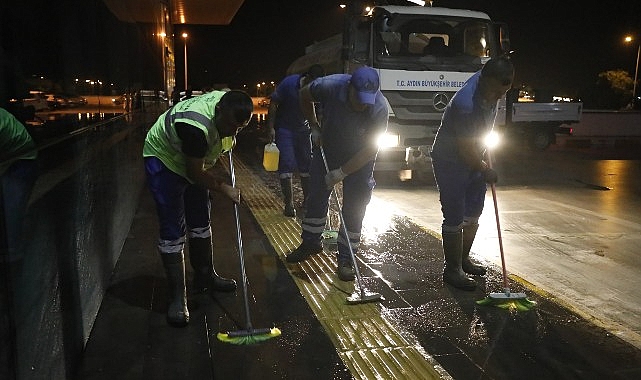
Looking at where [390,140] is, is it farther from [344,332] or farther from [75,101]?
[75,101]

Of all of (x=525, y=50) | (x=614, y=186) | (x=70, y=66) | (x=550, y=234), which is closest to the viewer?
(x=70, y=66)

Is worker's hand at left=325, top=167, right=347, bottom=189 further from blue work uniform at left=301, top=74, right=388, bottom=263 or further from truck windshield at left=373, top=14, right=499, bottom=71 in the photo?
truck windshield at left=373, top=14, right=499, bottom=71

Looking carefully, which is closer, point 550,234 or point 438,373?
point 438,373

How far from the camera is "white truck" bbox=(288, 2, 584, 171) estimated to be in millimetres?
9258

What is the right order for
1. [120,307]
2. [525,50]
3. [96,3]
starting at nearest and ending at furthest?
[120,307] → [96,3] → [525,50]

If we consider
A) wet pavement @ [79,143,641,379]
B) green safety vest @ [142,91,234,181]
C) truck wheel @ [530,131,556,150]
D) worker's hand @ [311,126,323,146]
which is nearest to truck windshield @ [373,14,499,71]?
worker's hand @ [311,126,323,146]

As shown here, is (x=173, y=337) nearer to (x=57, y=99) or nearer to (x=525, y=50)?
(x=57, y=99)

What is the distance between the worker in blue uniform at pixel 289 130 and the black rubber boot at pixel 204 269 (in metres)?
2.62

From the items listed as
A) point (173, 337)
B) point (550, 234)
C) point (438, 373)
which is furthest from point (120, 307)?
point (550, 234)

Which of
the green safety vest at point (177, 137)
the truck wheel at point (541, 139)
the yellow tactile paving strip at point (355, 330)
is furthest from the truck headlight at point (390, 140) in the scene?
the truck wheel at point (541, 139)

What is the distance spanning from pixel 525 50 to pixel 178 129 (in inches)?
1763

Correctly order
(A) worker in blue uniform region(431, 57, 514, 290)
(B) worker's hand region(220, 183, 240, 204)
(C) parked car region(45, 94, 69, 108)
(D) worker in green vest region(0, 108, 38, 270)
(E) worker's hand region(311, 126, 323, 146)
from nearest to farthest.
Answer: (D) worker in green vest region(0, 108, 38, 270) < (C) parked car region(45, 94, 69, 108) < (B) worker's hand region(220, 183, 240, 204) < (A) worker in blue uniform region(431, 57, 514, 290) < (E) worker's hand region(311, 126, 323, 146)

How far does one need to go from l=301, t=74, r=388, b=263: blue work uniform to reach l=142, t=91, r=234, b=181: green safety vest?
1.13 m

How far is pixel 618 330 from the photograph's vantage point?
3645mm
